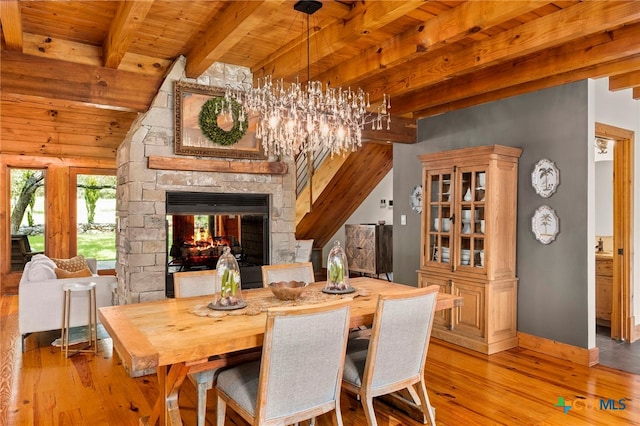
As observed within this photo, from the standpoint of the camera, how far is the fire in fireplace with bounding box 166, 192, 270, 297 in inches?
165

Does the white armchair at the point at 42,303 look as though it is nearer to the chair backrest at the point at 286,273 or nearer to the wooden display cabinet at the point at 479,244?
the chair backrest at the point at 286,273

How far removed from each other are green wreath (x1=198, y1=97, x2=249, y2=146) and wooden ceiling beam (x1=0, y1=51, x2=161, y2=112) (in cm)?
48

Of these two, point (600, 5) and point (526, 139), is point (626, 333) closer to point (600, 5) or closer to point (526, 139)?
point (526, 139)

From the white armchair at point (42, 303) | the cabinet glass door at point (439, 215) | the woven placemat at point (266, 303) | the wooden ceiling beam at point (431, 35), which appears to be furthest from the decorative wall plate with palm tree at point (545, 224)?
the white armchair at point (42, 303)

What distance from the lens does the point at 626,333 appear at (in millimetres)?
4492

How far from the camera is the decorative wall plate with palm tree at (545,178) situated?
4.05 meters

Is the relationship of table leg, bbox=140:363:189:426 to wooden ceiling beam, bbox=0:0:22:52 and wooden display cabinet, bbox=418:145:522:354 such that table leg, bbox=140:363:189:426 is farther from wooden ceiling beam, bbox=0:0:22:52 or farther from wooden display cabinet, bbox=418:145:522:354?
wooden display cabinet, bbox=418:145:522:354

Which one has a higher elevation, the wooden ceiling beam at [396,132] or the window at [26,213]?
the wooden ceiling beam at [396,132]

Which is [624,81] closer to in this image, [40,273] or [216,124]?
[216,124]

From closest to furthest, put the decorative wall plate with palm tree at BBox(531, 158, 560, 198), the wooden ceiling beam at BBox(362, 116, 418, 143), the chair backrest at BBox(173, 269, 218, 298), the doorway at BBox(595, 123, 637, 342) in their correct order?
the chair backrest at BBox(173, 269, 218, 298)
the decorative wall plate with palm tree at BBox(531, 158, 560, 198)
the doorway at BBox(595, 123, 637, 342)
the wooden ceiling beam at BBox(362, 116, 418, 143)

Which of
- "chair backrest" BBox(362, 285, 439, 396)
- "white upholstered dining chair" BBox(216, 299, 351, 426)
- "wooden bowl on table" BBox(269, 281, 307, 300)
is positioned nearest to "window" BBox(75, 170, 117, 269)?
"wooden bowl on table" BBox(269, 281, 307, 300)

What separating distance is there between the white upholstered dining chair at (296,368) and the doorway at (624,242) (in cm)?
383

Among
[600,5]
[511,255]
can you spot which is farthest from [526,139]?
[600,5]

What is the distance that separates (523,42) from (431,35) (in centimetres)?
66
